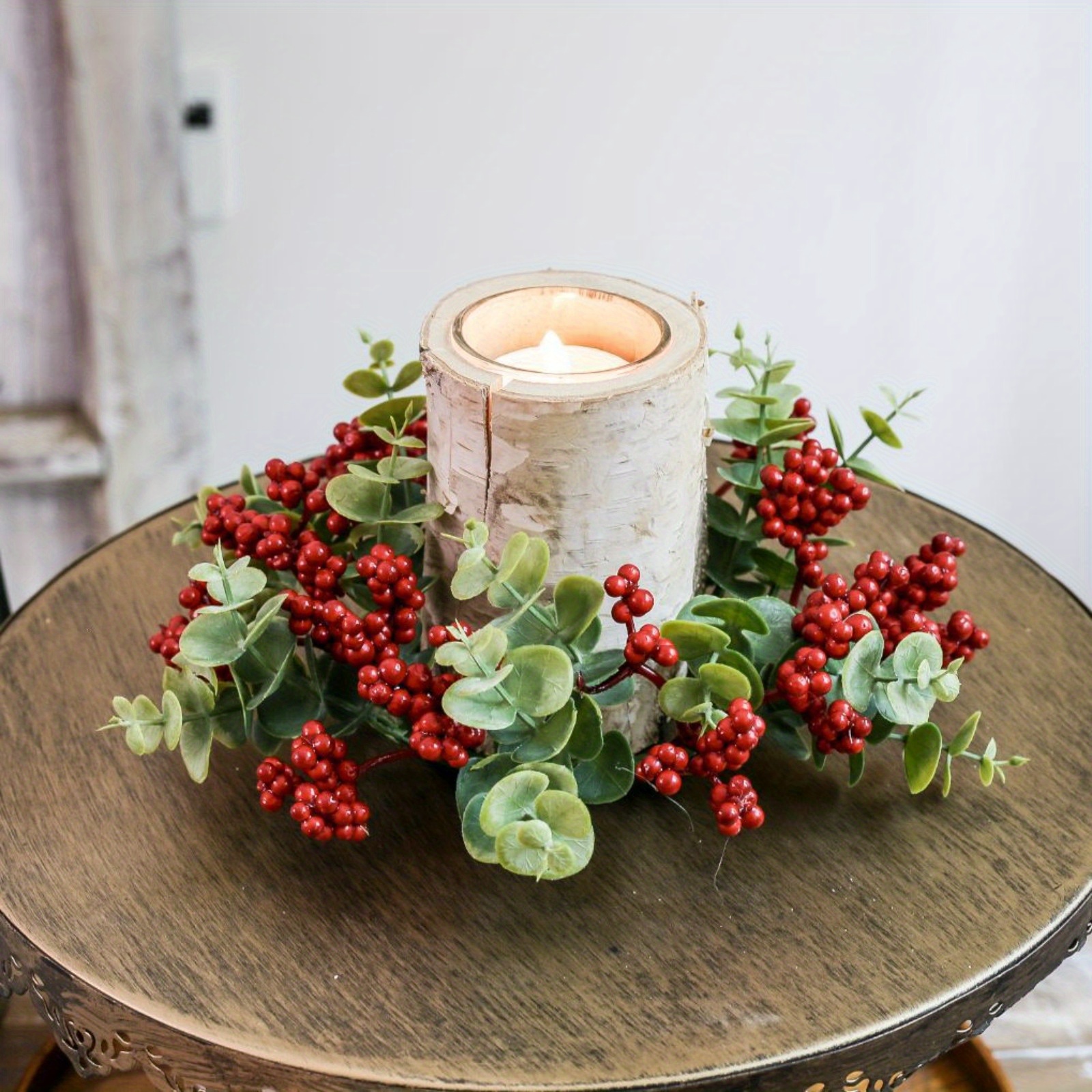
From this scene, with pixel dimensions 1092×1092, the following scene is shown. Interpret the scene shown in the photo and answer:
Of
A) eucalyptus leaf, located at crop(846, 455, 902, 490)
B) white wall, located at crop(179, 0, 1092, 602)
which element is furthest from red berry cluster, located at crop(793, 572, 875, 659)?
white wall, located at crop(179, 0, 1092, 602)

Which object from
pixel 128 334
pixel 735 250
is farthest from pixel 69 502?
pixel 735 250

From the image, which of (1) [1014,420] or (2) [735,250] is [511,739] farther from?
(1) [1014,420]

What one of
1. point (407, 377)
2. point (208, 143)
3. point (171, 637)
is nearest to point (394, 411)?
point (407, 377)

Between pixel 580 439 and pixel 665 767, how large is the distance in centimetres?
14

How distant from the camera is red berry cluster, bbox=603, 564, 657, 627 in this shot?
527mm

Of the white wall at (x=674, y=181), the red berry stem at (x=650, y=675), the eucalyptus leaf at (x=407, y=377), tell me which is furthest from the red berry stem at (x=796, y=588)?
the white wall at (x=674, y=181)

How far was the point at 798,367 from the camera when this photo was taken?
132 centimetres

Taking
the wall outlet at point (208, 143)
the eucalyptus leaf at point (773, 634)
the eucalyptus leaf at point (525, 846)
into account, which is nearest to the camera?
the eucalyptus leaf at point (525, 846)

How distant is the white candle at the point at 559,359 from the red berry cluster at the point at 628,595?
10cm

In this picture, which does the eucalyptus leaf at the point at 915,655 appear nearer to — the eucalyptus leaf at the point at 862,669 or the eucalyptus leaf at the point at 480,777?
the eucalyptus leaf at the point at 862,669

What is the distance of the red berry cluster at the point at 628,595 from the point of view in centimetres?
53

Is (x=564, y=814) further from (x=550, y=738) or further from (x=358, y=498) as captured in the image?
(x=358, y=498)

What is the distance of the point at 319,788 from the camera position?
54 cm

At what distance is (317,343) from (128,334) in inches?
7.4
